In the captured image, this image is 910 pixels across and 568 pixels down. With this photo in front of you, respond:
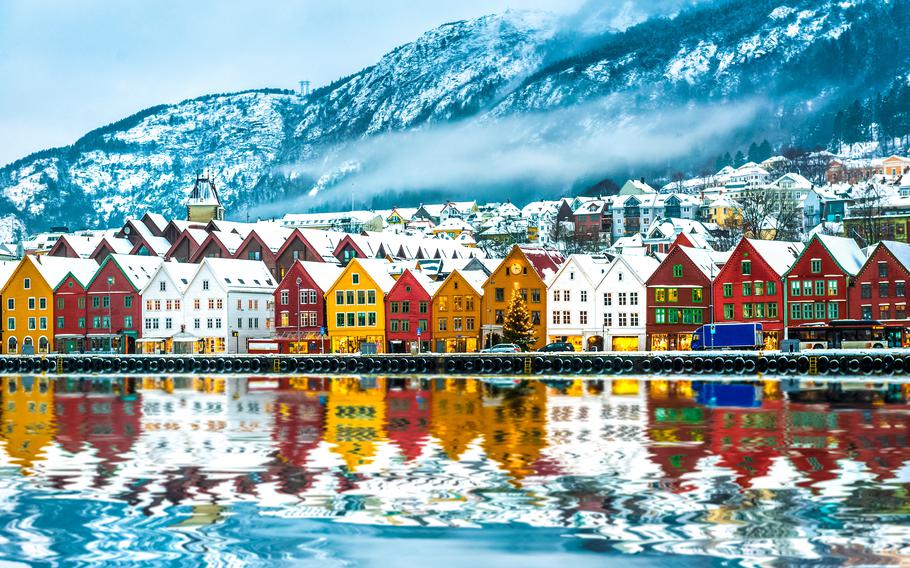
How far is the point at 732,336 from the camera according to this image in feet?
330

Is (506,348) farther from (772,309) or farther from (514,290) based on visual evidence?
(772,309)

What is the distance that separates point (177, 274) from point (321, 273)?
53.3 feet

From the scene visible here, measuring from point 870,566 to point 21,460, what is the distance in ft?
95.7

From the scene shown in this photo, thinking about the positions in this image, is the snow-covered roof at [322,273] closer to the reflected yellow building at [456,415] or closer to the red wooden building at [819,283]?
the reflected yellow building at [456,415]

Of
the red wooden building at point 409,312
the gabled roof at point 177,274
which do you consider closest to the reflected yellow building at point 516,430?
the red wooden building at point 409,312

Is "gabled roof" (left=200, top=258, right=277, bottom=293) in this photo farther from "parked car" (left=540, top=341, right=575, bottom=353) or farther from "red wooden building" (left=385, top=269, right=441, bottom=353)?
"parked car" (left=540, top=341, right=575, bottom=353)

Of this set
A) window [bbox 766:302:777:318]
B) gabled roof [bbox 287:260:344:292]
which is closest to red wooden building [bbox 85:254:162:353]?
gabled roof [bbox 287:260:344:292]

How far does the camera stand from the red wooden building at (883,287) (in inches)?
4080

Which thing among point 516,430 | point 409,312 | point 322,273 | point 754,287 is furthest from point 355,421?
point 322,273

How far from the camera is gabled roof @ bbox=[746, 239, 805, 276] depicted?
4392 inches

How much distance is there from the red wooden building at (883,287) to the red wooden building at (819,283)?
3.86ft

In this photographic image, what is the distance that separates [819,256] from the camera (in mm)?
108625

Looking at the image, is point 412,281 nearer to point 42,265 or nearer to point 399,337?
point 399,337

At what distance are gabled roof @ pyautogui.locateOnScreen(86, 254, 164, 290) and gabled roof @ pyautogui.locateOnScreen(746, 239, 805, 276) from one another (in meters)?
64.9
